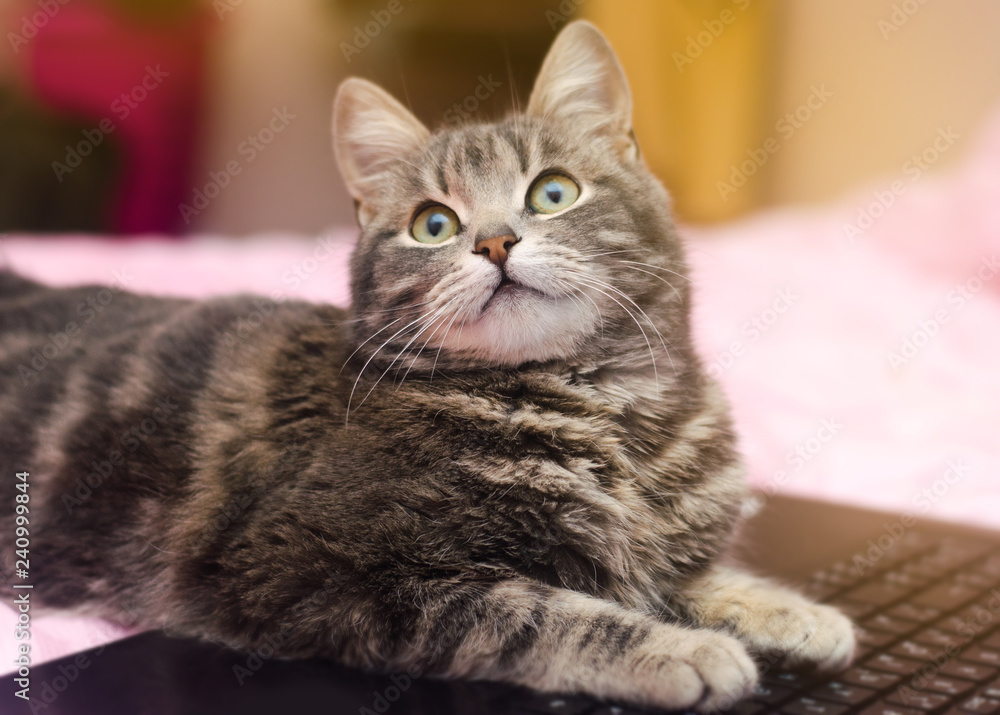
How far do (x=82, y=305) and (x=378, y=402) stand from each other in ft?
2.26

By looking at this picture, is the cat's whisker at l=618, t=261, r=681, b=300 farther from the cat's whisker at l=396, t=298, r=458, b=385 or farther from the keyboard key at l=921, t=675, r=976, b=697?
the keyboard key at l=921, t=675, r=976, b=697

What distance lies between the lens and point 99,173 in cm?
368

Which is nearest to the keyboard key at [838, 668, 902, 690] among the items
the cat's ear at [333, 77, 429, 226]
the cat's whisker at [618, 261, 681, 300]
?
the cat's whisker at [618, 261, 681, 300]

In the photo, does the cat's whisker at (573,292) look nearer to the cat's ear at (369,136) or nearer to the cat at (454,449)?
the cat at (454,449)

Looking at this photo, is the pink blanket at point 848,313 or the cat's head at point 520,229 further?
the pink blanket at point 848,313

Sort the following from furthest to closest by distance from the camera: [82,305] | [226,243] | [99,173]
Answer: [99,173] → [226,243] → [82,305]

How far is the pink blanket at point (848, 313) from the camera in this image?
5.88ft

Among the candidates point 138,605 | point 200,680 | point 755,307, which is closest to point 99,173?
point 755,307

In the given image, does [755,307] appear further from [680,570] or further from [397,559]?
[397,559]

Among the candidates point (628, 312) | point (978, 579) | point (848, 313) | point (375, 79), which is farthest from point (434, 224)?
point (375, 79)

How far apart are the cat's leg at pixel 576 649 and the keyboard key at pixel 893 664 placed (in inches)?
6.7

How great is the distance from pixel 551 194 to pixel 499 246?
0.48 feet

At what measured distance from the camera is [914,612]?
3.61 feet

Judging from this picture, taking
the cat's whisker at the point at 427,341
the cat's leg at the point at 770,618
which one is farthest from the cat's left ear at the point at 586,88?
the cat's leg at the point at 770,618
